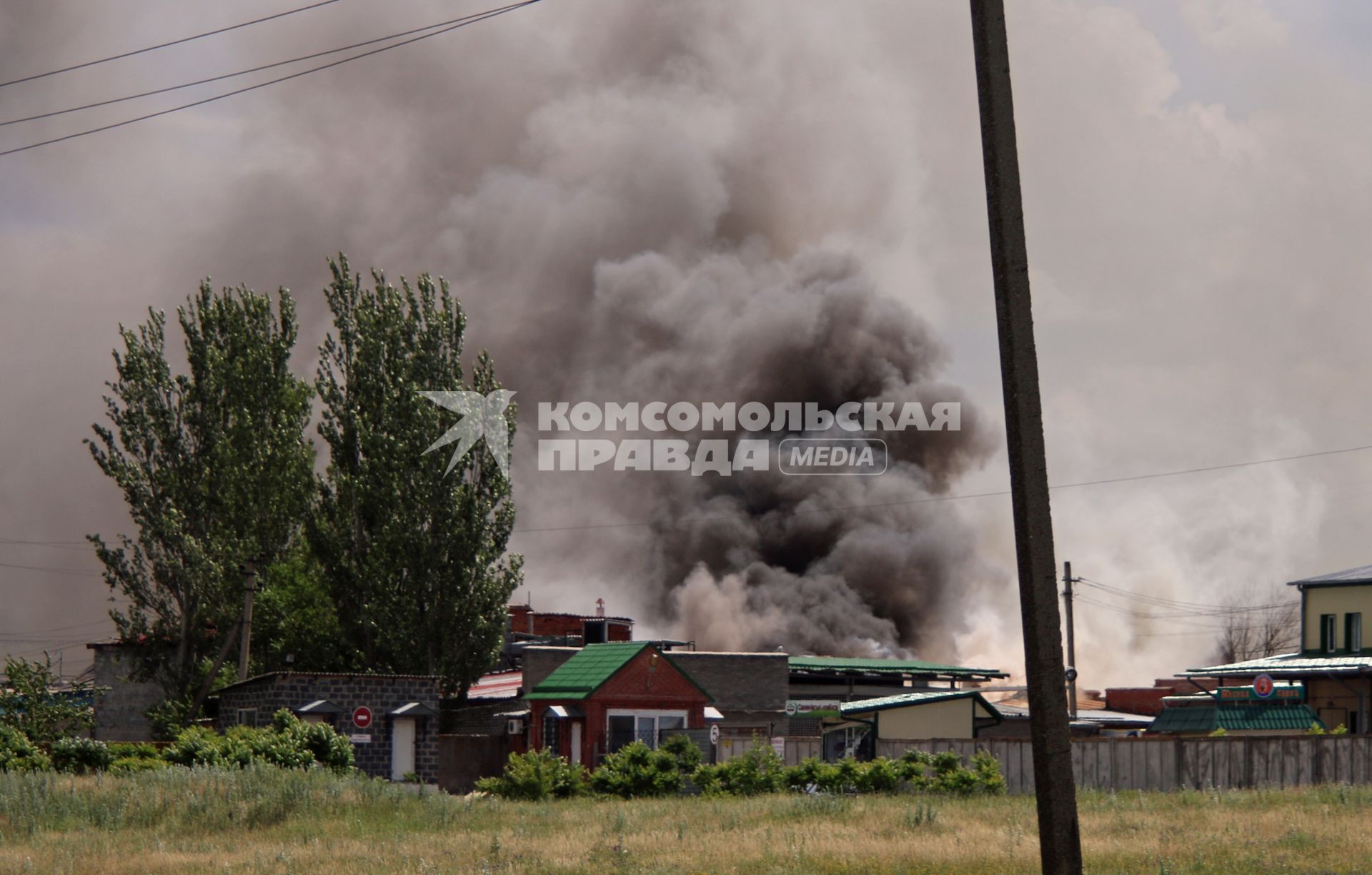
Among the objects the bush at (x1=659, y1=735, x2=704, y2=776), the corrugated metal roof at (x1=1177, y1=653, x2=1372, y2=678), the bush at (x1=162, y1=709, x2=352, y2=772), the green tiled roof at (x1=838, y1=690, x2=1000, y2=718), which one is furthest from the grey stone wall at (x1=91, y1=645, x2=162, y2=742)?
the corrugated metal roof at (x1=1177, y1=653, x2=1372, y2=678)

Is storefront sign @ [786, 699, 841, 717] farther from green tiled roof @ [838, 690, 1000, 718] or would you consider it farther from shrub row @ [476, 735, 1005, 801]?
shrub row @ [476, 735, 1005, 801]

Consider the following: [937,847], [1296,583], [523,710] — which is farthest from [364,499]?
[1296,583]

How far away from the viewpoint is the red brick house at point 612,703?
42.2 meters

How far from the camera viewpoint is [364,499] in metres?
51.5

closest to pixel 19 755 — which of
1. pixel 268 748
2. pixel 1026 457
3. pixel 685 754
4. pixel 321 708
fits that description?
pixel 268 748

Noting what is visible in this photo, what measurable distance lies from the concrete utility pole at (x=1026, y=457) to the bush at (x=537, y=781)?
73.1 feet

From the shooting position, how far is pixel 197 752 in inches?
1272

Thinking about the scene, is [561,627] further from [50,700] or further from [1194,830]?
[1194,830]

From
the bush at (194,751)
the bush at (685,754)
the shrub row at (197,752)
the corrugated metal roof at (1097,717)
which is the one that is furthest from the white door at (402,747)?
the corrugated metal roof at (1097,717)

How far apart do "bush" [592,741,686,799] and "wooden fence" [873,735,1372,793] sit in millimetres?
7517

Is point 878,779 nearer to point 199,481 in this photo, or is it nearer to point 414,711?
point 414,711

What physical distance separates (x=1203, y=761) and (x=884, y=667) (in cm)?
3267

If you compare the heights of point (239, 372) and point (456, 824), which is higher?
point (239, 372)

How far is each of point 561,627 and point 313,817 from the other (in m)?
56.5
